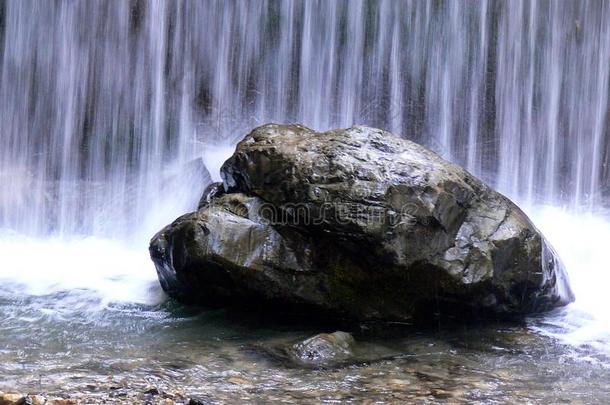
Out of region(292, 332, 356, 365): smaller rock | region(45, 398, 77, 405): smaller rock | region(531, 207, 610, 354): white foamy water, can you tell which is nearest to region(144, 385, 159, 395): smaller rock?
region(45, 398, 77, 405): smaller rock

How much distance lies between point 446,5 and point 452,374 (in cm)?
643

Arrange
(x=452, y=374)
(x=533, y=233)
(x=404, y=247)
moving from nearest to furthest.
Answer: (x=452, y=374)
(x=404, y=247)
(x=533, y=233)

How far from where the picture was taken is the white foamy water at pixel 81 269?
23.3 feet

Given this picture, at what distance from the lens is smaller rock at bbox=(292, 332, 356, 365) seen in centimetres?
504

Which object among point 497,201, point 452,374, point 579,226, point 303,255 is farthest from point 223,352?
point 579,226

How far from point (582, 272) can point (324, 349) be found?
13.4 feet

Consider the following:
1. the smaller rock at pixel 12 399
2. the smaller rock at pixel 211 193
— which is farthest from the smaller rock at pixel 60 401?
the smaller rock at pixel 211 193

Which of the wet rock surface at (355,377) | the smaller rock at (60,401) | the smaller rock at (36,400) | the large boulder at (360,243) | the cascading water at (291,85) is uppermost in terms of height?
the cascading water at (291,85)

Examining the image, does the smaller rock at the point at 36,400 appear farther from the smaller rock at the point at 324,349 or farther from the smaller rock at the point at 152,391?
the smaller rock at the point at 324,349

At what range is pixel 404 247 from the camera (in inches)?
228

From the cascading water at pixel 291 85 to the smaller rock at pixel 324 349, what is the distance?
486cm

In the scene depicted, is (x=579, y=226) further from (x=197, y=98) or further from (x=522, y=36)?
(x=197, y=98)

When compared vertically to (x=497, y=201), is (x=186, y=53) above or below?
above

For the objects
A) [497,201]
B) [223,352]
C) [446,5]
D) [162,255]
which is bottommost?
[223,352]
